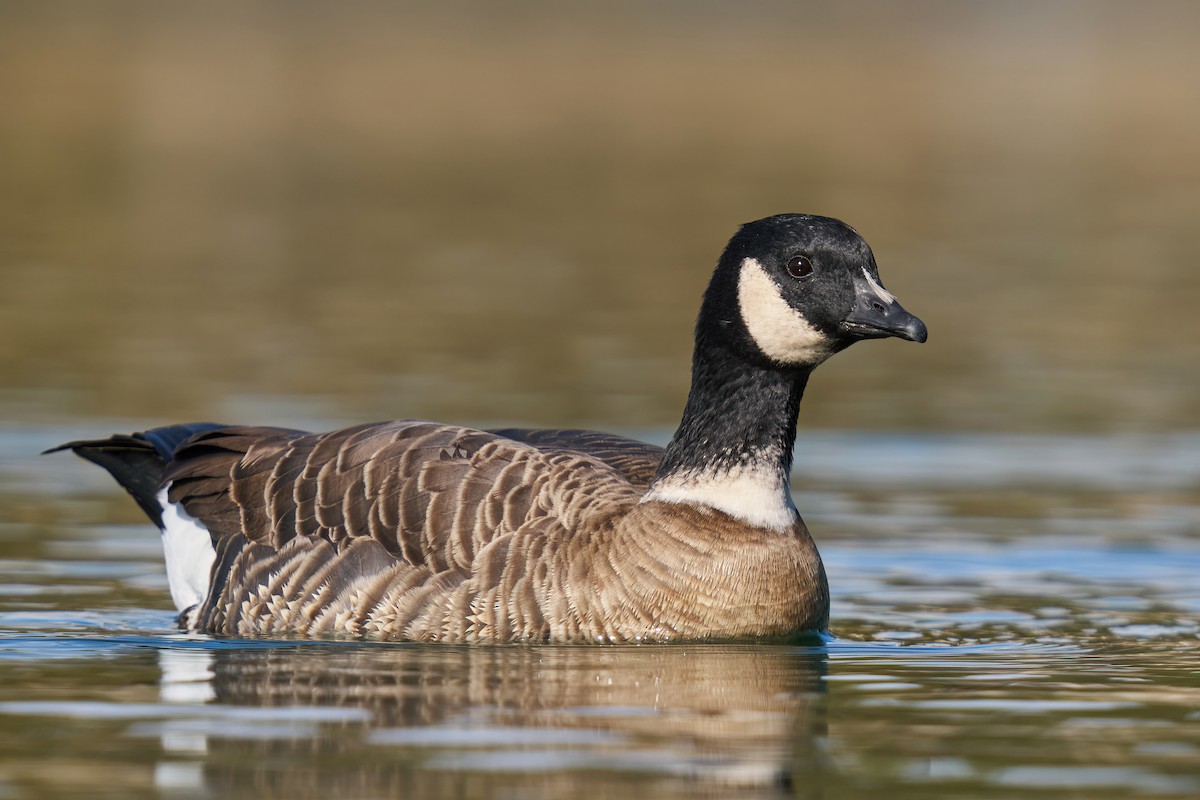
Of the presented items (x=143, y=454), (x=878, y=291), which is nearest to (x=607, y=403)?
(x=143, y=454)

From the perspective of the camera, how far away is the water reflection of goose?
8891mm

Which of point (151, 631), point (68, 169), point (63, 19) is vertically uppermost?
point (63, 19)

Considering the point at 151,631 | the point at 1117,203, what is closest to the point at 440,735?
the point at 151,631

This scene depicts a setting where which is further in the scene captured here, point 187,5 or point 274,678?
point 187,5

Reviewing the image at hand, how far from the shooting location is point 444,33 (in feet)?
347

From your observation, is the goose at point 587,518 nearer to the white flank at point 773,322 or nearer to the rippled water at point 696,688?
the white flank at point 773,322

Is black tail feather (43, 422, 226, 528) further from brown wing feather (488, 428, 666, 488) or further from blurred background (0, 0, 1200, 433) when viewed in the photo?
blurred background (0, 0, 1200, 433)

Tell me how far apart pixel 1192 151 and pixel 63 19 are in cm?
5887

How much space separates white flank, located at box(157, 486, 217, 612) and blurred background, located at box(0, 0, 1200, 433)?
19.0 feet

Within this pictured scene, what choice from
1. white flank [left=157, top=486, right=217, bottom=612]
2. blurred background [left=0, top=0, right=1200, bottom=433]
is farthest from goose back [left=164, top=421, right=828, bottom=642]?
blurred background [left=0, top=0, right=1200, bottom=433]

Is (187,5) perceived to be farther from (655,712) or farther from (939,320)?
(655,712)

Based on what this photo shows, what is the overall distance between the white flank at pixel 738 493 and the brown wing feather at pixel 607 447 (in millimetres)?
759

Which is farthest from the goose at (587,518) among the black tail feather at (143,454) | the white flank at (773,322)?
the black tail feather at (143,454)

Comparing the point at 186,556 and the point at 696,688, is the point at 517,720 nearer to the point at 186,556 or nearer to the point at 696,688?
the point at 696,688
